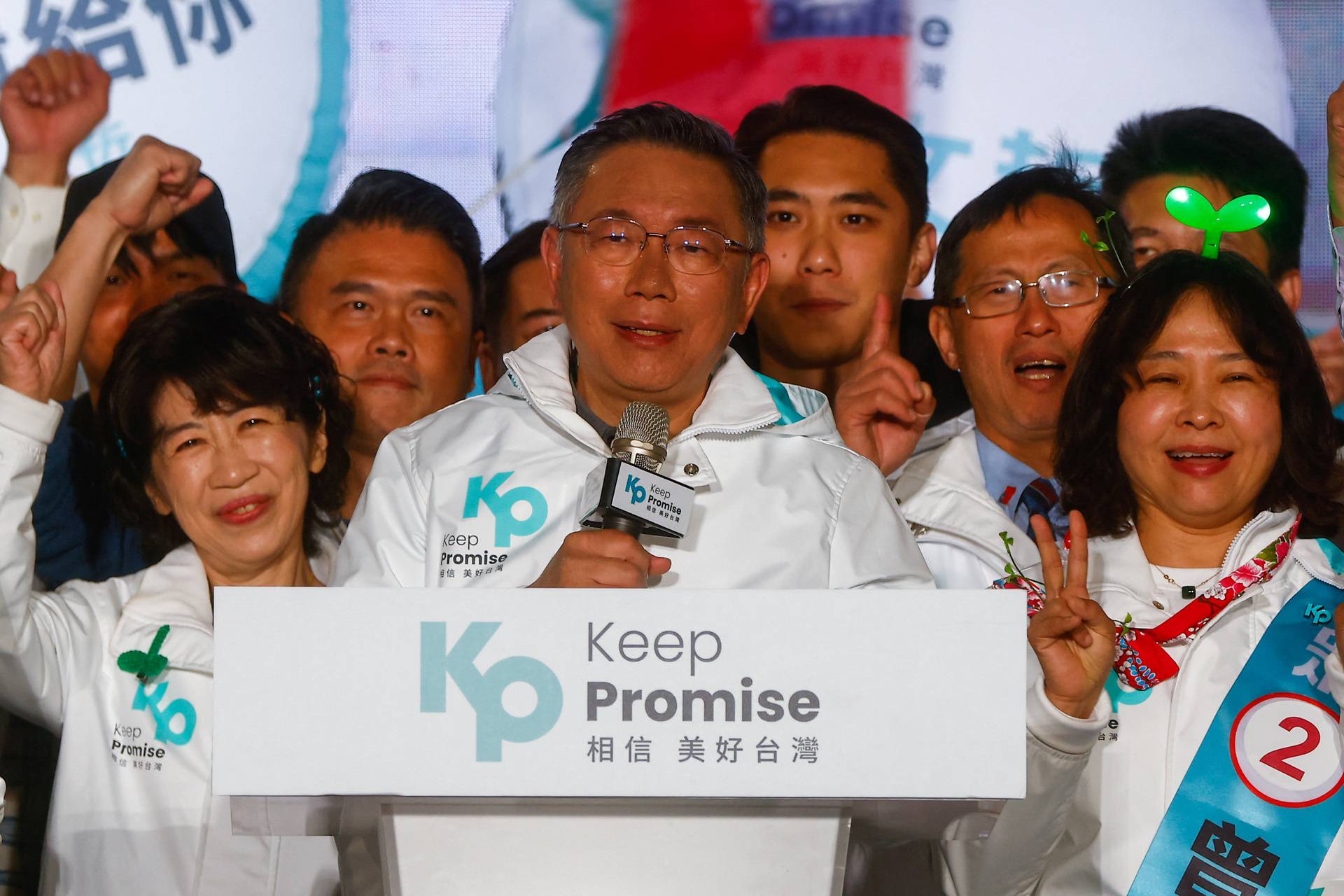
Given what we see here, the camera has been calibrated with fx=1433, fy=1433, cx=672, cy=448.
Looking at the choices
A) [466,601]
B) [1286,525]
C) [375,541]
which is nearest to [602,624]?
[466,601]

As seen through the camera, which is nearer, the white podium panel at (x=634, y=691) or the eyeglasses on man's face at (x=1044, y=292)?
the white podium panel at (x=634, y=691)

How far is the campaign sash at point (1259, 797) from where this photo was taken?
1974 mm

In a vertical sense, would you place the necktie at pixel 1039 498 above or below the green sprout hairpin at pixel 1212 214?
below

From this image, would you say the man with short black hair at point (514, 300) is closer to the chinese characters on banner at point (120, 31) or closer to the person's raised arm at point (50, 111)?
the chinese characters on banner at point (120, 31)

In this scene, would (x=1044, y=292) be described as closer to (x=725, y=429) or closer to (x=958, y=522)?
(x=958, y=522)

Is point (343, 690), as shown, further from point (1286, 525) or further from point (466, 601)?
point (1286, 525)

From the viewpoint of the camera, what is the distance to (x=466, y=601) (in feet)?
4.02

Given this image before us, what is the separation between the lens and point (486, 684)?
4.00ft

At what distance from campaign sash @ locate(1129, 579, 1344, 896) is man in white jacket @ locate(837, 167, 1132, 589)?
1.65 feet

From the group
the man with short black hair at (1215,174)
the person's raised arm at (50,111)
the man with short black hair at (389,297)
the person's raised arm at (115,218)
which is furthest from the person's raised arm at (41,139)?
the man with short black hair at (1215,174)

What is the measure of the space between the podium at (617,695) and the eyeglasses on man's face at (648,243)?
0.82 metres

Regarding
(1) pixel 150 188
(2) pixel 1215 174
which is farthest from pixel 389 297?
(2) pixel 1215 174

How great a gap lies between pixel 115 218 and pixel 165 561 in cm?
79

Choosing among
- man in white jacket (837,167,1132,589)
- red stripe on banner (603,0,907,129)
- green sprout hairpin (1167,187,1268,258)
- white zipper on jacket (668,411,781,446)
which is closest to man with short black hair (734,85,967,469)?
red stripe on banner (603,0,907,129)
